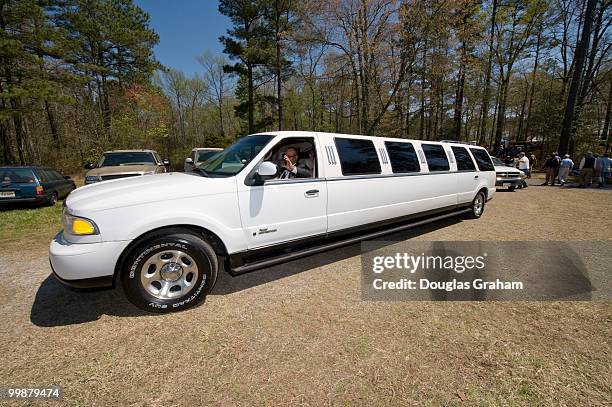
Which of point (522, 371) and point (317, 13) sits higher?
point (317, 13)

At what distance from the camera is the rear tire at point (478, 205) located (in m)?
6.86

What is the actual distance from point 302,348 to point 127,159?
9.73 meters

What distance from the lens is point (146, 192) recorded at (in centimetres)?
285

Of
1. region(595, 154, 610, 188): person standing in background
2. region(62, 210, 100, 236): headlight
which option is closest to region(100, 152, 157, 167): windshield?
region(62, 210, 100, 236): headlight

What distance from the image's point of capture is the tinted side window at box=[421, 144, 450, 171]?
5457 mm

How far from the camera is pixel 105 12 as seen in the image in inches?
806

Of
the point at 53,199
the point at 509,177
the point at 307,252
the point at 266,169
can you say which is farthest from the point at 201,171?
the point at 509,177

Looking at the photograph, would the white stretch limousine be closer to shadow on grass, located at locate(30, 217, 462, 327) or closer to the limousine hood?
the limousine hood

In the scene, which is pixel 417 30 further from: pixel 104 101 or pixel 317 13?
pixel 104 101

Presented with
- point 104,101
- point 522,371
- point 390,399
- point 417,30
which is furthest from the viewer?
point 104,101

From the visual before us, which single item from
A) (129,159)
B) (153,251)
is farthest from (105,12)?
(153,251)

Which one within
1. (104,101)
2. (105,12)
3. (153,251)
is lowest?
(153,251)

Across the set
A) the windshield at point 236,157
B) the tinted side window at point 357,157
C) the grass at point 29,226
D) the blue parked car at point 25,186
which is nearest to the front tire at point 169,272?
the windshield at point 236,157

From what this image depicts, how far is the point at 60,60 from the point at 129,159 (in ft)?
49.8
